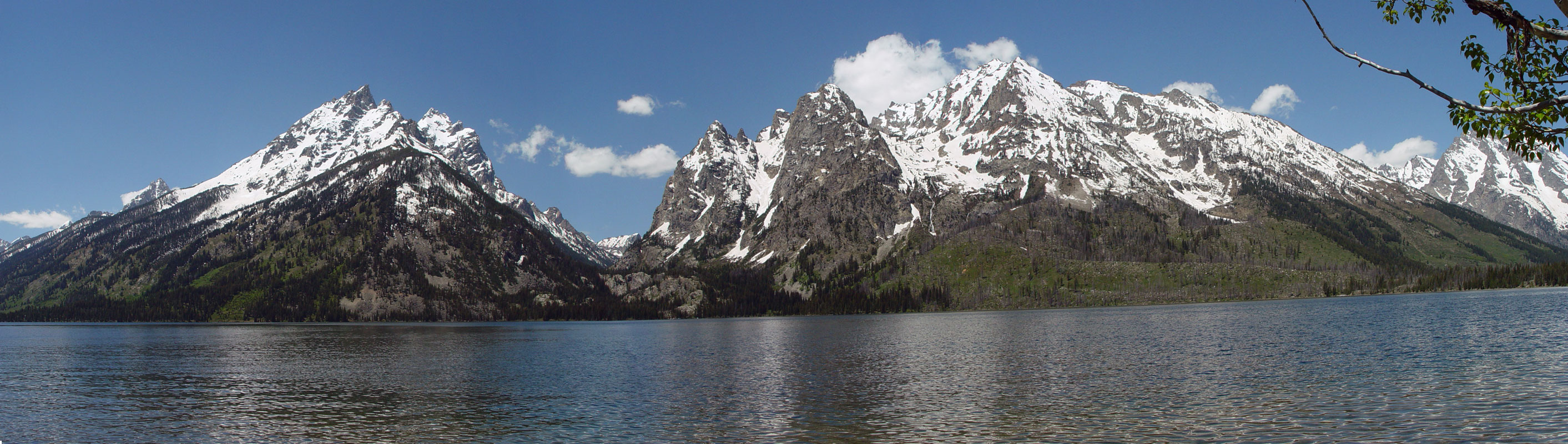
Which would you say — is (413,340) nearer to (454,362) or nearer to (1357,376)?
(454,362)

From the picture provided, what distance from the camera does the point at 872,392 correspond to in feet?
193

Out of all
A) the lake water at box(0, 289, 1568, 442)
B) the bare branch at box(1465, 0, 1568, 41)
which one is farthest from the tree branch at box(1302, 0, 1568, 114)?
the lake water at box(0, 289, 1568, 442)

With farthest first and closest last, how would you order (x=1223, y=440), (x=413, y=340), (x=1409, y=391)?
(x=413, y=340)
(x=1409, y=391)
(x=1223, y=440)

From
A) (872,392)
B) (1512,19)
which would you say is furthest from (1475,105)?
(872,392)

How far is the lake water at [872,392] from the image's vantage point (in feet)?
131

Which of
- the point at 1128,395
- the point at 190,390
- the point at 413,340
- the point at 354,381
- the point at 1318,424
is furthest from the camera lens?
the point at 413,340

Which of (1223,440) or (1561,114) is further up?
(1561,114)

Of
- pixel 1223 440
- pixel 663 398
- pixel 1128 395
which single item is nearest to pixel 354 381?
pixel 663 398

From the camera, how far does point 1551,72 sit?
1636 cm

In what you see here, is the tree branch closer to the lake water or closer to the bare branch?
the bare branch

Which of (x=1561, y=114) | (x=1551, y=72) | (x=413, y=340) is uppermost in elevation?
(x=1551, y=72)

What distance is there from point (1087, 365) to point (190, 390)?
83201 mm

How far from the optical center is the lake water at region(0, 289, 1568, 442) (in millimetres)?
40031

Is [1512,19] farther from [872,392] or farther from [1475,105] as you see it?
[872,392]
